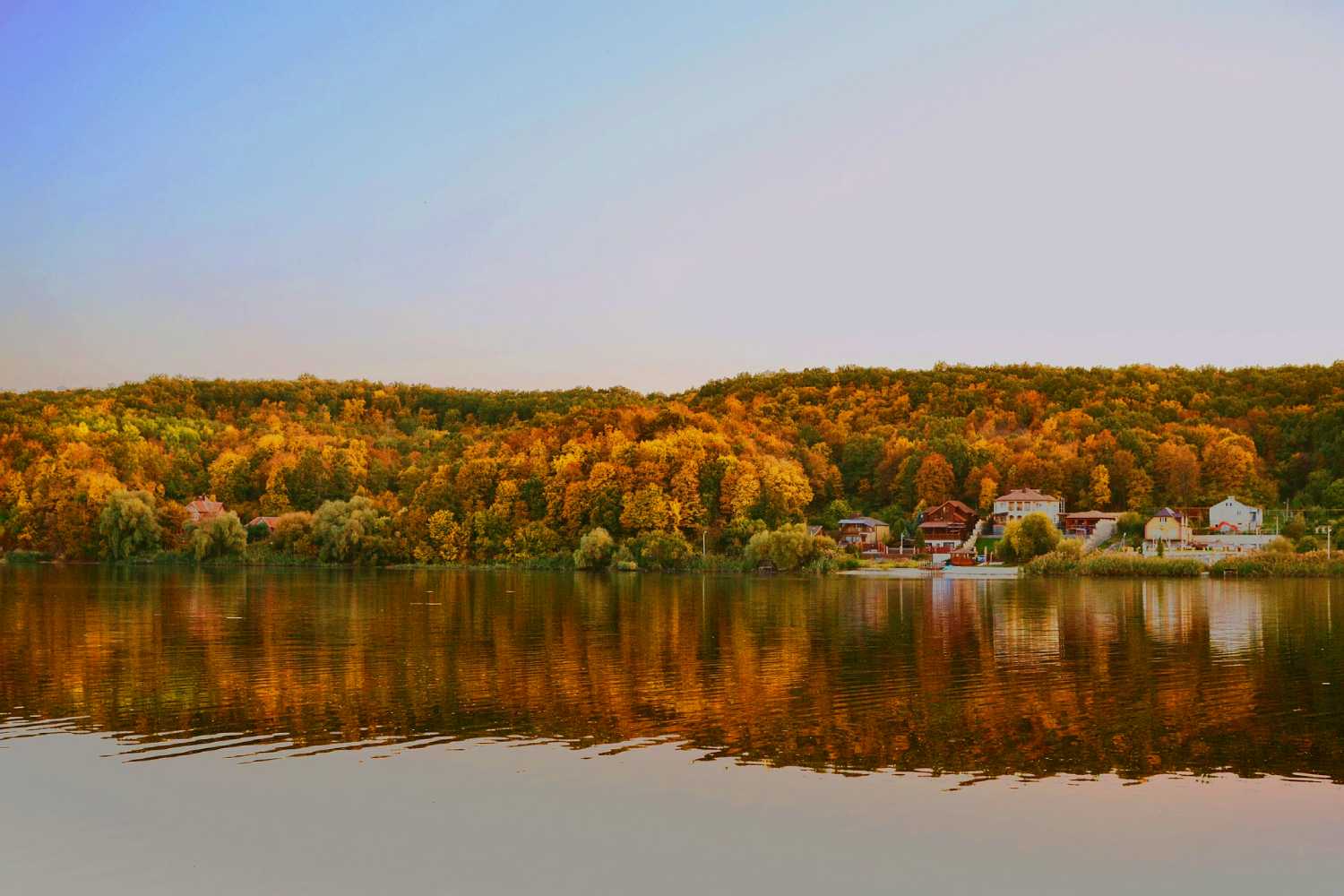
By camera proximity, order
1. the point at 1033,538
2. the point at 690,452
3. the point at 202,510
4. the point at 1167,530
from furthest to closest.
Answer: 1. the point at 202,510
2. the point at 690,452
3. the point at 1167,530
4. the point at 1033,538

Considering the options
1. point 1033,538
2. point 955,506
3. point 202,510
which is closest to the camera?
point 1033,538

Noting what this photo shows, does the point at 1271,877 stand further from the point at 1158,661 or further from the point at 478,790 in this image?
the point at 1158,661

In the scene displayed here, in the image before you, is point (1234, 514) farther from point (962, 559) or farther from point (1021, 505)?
point (962, 559)

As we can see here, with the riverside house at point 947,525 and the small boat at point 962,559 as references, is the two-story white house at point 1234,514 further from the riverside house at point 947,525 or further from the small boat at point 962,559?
the small boat at point 962,559

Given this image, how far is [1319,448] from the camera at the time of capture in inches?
4385

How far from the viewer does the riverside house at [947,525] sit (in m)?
103

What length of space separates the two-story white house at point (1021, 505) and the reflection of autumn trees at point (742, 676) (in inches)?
2092

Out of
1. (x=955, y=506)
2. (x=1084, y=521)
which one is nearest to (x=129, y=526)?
(x=955, y=506)

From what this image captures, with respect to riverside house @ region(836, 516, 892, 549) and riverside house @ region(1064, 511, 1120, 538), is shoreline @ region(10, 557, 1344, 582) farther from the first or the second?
riverside house @ region(1064, 511, 1120, 538)

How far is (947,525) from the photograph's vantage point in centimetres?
10369

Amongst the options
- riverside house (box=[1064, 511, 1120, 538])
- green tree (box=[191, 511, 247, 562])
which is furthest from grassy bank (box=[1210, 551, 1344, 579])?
green tree (box=[191, 511, 247, 562])

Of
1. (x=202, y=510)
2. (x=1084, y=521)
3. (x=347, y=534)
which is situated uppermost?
(x=202, y=510)

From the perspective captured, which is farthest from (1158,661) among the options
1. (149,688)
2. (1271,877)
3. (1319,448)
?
(1319,448)

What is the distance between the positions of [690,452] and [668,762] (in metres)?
79.2
